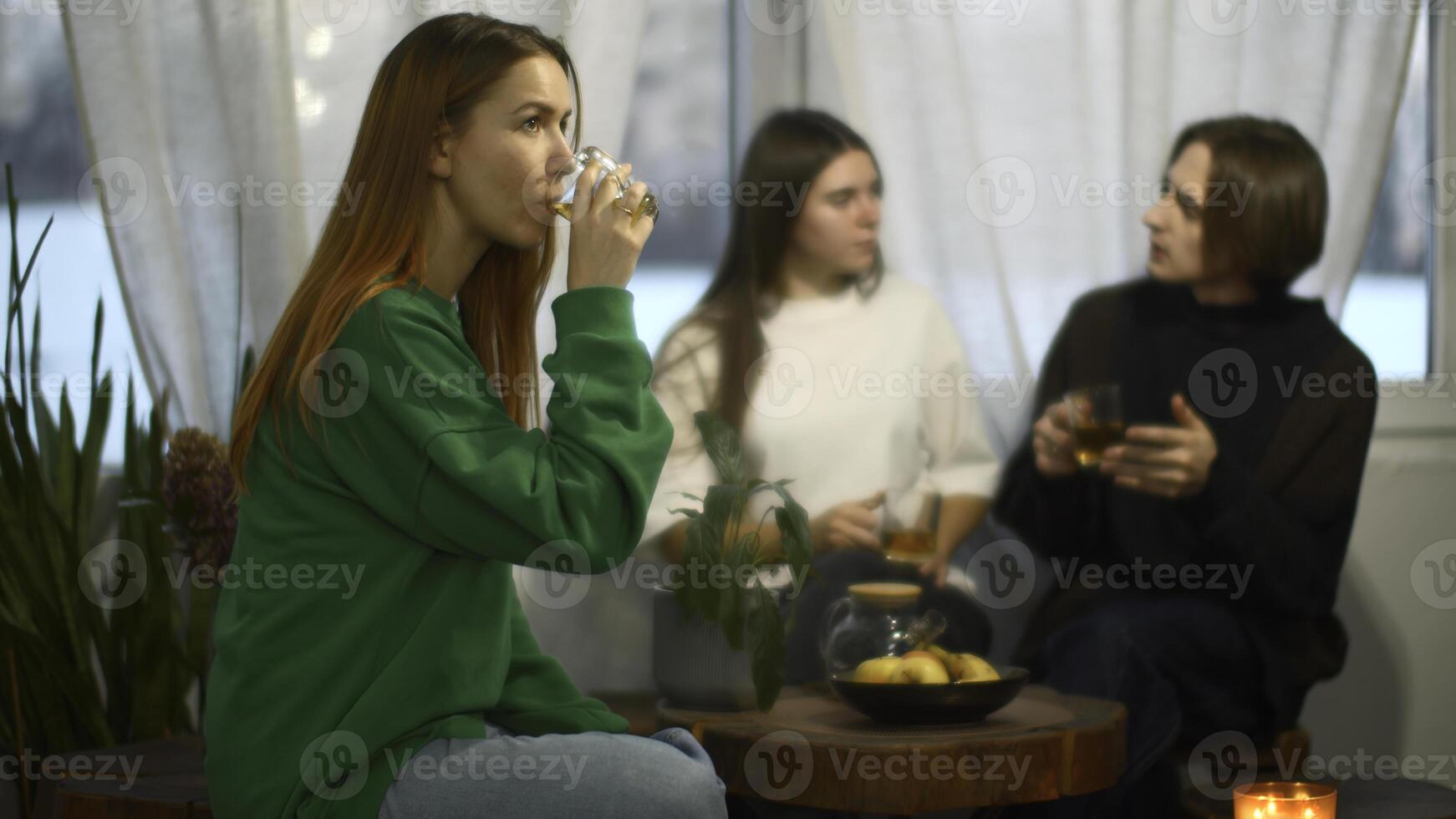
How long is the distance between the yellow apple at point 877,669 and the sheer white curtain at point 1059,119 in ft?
2.43

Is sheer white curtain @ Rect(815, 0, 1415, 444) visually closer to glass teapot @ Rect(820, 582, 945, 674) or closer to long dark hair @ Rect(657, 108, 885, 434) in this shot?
long dark hair @ Rect(657, 108, 885, 434)

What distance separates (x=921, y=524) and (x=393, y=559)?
126cm

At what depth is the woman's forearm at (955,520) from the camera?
2.36 m

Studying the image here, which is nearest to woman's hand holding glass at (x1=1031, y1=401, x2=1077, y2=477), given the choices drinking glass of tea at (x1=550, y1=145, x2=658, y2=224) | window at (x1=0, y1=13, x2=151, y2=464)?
drinking glass of tea at (x1=550, y1=145, x2=658, y2=224)

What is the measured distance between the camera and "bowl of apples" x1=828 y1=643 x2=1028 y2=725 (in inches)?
68.1

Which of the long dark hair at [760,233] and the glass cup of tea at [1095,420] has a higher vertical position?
the long dark hair at [760,233]

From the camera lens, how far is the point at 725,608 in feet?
6.18

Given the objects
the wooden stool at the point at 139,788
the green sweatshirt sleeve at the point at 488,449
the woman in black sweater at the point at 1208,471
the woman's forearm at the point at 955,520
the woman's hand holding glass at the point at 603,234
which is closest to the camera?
the green sweatshirt sleeve at the point at 488,449

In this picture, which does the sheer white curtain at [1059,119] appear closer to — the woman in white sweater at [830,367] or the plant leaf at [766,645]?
the woman in white sweater at [830,367]

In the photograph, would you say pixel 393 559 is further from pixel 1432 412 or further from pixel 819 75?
pixel 1432 412

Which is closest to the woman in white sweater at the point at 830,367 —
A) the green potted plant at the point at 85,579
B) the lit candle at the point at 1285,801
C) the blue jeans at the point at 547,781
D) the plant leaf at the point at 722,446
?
the plant leaf at the point at 722,446

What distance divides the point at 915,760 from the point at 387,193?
0.89m

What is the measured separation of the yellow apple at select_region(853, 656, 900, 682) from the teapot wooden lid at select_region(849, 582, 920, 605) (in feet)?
0.38

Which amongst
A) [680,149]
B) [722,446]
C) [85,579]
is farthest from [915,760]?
[85,579]
